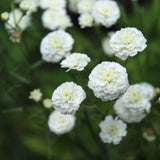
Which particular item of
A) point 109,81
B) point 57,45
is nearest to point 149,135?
point 109,81

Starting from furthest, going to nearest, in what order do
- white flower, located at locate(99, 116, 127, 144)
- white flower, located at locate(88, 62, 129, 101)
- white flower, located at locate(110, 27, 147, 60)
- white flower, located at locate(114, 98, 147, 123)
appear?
white flower, located at locate(114, 98, 147, 123) < white flower, located at locate(99, 116, 127, 144) < white flower, located at locate(110, 27, 147, 60) < white flower, located at locate(88, 62, 129, 101)

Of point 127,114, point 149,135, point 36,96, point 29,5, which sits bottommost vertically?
point 149,135

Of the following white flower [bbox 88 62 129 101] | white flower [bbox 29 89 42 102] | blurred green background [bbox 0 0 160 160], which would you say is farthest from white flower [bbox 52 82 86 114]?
white flower [bbox 29 89 42 102]

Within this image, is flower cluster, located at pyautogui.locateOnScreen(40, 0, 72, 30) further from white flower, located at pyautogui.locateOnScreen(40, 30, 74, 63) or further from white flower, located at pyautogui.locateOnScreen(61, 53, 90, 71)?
white flower, located at pyautogui.locateOnScreen(61, 53, 90, 71)

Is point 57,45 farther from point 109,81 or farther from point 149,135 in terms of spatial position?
point 149,135

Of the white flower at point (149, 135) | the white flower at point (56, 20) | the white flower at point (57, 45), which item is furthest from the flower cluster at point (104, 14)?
the white flower at point (149, 135)

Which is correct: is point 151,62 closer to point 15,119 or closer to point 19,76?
point 19,76

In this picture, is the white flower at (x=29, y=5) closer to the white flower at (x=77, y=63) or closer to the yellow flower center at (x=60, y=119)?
the white flower at (x=77, y=63)
